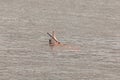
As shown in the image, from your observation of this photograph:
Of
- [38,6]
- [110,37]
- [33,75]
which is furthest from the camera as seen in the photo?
[38,6]

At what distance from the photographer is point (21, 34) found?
7744 cm

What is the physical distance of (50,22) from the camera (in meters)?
87.8

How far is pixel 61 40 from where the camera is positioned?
74.4 metres

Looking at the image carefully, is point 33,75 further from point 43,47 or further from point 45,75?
point 43,47

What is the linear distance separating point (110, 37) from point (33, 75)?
20.0 meters

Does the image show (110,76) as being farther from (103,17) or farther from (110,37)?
(103,17)

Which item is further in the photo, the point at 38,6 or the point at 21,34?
the point at 38,6

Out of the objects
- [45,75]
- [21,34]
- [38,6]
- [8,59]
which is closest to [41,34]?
[21,34]

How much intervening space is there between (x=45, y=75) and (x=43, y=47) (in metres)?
11.8

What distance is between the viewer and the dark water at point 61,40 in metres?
60.0

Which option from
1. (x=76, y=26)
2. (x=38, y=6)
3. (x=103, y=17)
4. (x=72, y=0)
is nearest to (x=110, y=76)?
(x=76, y=26)

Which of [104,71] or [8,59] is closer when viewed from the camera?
[104,71]

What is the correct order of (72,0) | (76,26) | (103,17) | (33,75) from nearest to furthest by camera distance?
(33,75) → (76,26) → (103,17) → (72,0)

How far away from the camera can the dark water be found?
59969 millimetres
